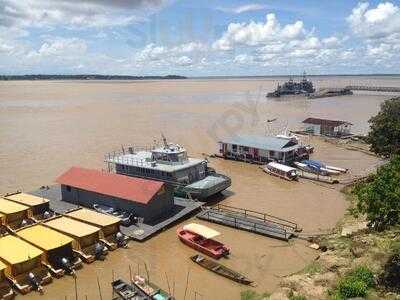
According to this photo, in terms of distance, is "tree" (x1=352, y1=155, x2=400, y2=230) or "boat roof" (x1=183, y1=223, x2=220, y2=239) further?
"boat roof" (x1=183, y1=223, x2=220, y2=239)

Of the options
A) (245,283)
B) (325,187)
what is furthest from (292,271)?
(325,187)

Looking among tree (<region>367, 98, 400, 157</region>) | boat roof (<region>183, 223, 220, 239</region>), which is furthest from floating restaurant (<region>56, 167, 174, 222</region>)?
tree (<region>367, 98, 400, 157</region>)

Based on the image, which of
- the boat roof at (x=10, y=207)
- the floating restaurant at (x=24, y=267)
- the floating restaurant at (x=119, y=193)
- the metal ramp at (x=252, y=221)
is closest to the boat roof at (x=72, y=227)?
the floating restaurant at (x=24, y=267)

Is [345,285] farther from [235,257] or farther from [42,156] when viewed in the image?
[42,156]

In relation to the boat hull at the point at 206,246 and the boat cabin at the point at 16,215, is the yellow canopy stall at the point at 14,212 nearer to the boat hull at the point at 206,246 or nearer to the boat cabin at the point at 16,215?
the boat cabin at the point at 16,215

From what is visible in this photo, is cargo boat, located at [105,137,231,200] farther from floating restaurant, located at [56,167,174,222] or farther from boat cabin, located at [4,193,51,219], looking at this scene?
boat cabin, located at [4,193,51,219]

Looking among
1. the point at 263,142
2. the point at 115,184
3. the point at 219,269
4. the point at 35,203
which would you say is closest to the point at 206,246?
the point at 219,269
